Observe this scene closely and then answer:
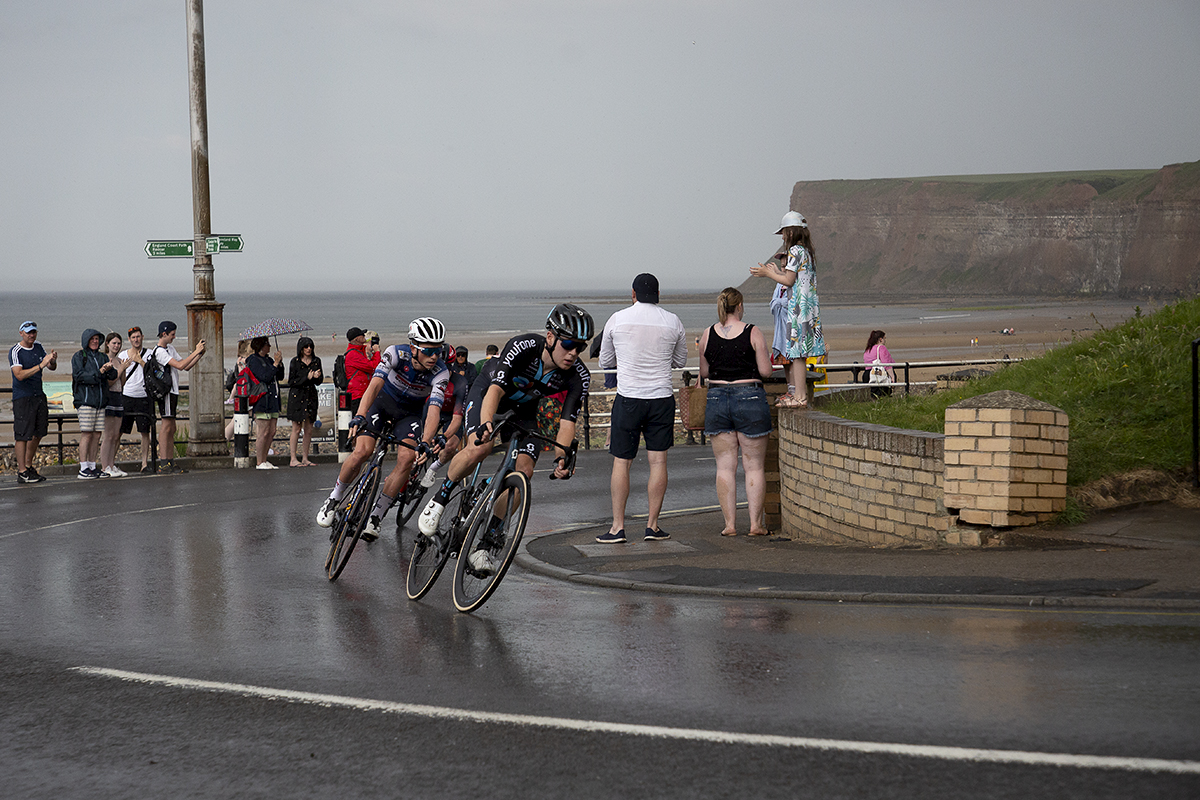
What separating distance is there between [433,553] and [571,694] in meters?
3.15

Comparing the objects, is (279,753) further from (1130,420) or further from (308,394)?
(308,394)

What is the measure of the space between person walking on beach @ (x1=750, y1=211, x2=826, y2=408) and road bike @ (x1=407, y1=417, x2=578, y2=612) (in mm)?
3154

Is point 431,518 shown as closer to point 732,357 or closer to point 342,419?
point 732,357

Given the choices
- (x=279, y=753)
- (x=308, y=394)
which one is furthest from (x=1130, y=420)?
(x=308, y=394)

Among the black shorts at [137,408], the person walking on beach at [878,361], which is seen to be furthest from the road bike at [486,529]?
the person walking on beach at [878,361]

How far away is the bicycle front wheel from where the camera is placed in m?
7.65

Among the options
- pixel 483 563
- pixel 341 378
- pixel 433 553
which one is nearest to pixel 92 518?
pixel 433 553

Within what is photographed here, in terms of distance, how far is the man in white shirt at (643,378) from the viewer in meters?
10.0

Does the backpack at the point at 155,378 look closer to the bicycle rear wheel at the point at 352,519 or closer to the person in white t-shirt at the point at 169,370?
the person in white t-shirt at the point at 169,370

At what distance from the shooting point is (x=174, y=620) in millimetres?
7914

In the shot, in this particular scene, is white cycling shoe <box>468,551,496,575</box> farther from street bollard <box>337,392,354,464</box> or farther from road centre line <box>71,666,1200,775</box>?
street bollard <box>337,392,354,464</box>

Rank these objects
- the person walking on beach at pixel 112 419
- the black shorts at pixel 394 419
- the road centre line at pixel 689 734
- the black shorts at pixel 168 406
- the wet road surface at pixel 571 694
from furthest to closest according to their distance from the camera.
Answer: the black shorts at pixel 168 406 → the person walking on beach at pixel 112 419 → the black shorts at pixel 394 419 → the wet road surface at pixel 571 694 → the road centre line at pixel 689 734

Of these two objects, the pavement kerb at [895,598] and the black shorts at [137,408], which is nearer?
the pavement kerb at [895,598]

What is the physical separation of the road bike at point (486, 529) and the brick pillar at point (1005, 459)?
2772 millimetres
